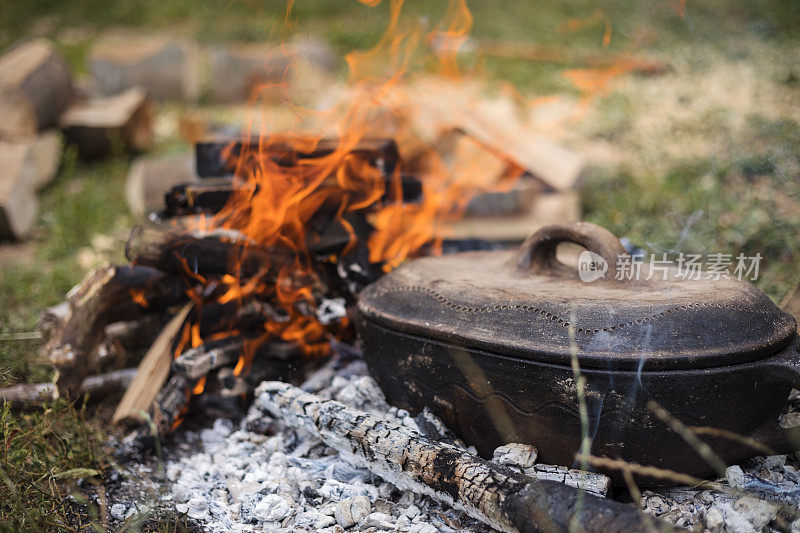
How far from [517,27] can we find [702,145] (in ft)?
16.0

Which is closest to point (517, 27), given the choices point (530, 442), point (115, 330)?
point (115, 330)

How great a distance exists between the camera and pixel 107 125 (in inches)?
233

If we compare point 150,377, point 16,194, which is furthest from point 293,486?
point 16,194

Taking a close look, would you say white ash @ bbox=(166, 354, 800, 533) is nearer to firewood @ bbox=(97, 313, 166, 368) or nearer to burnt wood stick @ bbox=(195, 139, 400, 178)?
firewood @ bbox=(97, 313, 166, 368)

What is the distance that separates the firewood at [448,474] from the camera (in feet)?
5.04

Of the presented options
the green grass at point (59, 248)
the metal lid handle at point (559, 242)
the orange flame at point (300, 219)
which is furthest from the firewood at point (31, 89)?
the metal lid handle at point (559, 242)

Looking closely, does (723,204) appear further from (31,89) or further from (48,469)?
(31,89)

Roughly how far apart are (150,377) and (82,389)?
0.31 metres

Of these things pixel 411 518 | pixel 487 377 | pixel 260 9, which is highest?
pixel 260 9

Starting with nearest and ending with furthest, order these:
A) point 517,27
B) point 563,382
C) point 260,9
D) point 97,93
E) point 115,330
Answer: point 563,382 → point 115,330 → point 97,93 → point 517,27 → point 260,9

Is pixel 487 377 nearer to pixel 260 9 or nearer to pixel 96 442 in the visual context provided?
pixel 96 442

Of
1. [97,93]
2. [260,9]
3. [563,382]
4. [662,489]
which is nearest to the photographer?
[563,382]

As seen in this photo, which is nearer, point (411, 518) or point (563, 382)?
point (563, 382)

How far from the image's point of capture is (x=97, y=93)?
23.8 feet
